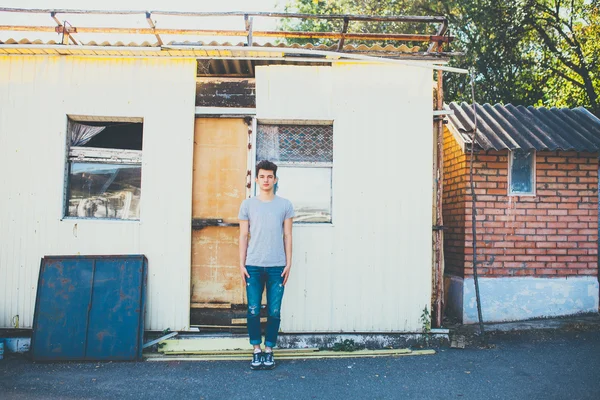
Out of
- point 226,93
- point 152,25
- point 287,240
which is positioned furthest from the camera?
point 226,93

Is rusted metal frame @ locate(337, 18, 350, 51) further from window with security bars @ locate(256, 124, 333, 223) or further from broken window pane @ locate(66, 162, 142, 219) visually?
broken window pane @ locate(66, 162, 142, 219)

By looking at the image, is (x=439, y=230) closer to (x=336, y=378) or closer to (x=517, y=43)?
(x=336, y=378)

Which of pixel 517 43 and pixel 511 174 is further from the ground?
pixel 517 43

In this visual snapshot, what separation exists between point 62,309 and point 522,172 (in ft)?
20.8

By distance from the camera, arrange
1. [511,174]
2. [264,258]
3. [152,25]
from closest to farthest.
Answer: [264,258]
[152,25]
[511,174]

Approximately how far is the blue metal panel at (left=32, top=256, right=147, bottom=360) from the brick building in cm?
437

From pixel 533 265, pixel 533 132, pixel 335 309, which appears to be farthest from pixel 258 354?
pixel 533 132

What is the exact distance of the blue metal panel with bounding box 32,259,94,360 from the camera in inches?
198

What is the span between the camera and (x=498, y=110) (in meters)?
7.99

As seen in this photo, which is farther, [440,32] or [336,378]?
[440,32]

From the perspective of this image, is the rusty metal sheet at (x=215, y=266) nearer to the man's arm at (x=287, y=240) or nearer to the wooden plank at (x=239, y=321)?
the wooden plank at (x=239, y=321)

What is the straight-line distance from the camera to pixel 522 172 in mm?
7016

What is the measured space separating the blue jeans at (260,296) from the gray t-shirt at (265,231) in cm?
9

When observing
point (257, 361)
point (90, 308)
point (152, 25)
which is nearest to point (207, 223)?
point (90, 308)
